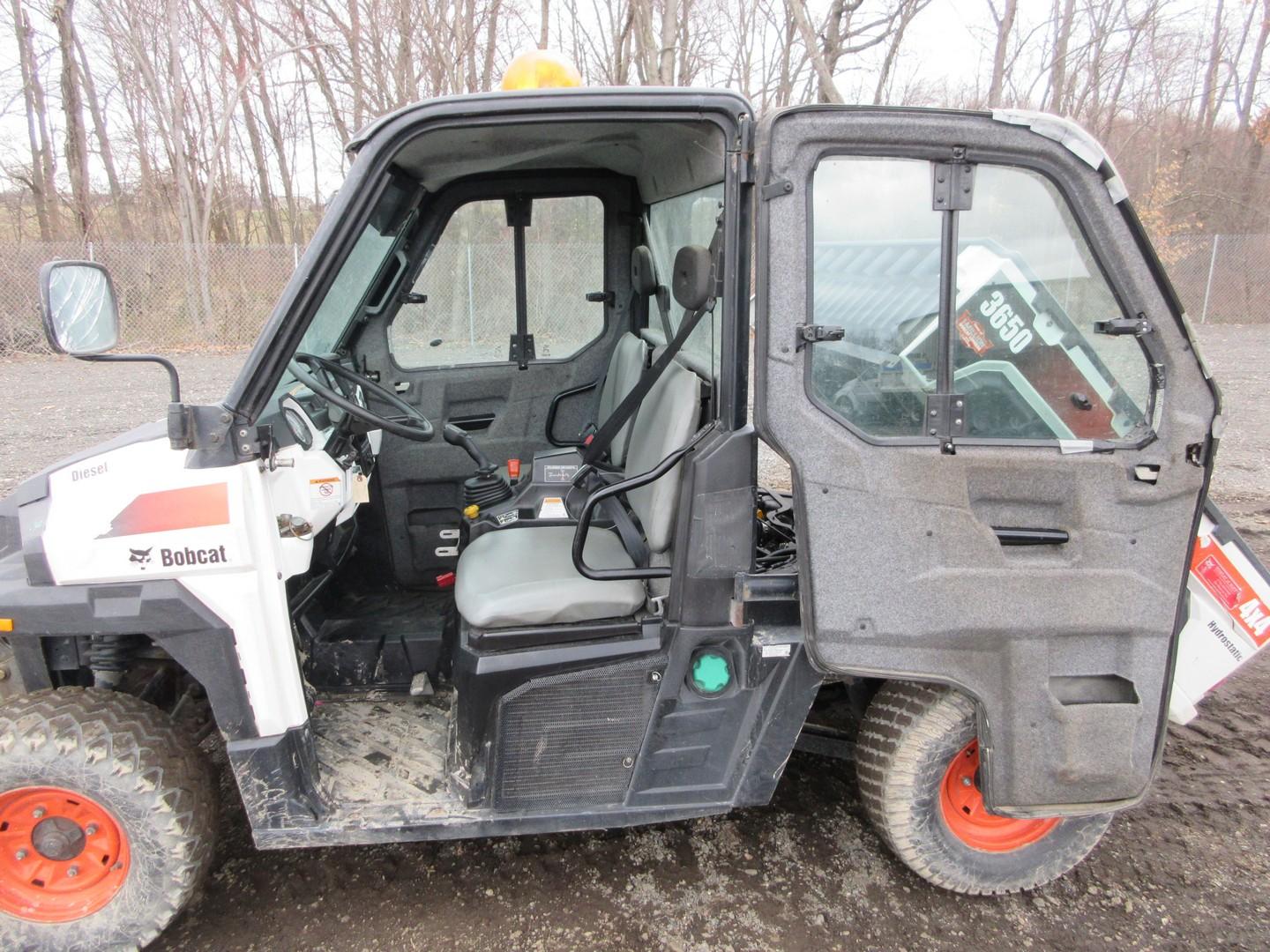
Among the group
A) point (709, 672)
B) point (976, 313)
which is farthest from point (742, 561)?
point (976, 313)

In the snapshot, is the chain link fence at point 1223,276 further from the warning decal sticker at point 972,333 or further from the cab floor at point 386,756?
the cab floor at point 386,756

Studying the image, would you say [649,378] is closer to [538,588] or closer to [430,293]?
[538,588]

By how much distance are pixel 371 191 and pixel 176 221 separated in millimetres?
17971

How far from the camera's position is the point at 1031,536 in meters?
2.01

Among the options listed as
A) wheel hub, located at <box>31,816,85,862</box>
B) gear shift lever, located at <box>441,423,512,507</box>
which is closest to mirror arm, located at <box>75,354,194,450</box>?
wheel hub, located at <box>31,816,85,862</box>

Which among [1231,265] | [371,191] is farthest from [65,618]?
[1231,265]

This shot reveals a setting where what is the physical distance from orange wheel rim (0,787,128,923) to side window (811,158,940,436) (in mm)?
2168

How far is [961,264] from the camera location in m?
1.95

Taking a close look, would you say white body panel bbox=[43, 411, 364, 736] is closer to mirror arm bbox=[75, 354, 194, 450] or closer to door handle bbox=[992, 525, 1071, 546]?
mirror arm bbox=[75, 354, 194, 450]

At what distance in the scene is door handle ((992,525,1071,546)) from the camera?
6.59ft

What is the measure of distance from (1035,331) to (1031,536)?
495 millimetres

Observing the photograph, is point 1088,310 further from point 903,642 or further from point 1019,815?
point 1019,815

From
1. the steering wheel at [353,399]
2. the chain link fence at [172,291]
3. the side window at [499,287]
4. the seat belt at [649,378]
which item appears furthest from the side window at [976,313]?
the chain link fence at [172,291]

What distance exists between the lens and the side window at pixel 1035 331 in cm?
194
